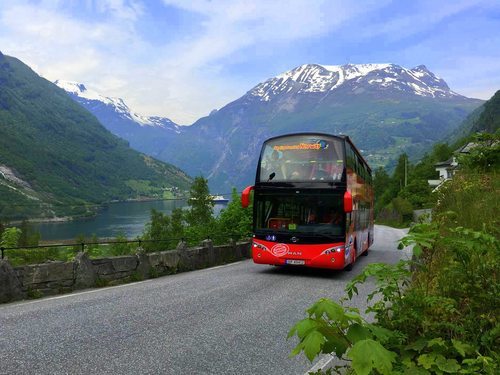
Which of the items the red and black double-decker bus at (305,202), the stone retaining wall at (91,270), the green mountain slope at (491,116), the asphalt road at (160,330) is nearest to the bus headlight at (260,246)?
the red and black double-decker bus at (305,202)

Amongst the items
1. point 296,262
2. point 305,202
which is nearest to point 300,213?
point 305,202

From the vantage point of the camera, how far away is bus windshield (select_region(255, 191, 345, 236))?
12695 millimetres

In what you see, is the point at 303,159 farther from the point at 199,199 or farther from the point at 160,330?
the point at 199,199

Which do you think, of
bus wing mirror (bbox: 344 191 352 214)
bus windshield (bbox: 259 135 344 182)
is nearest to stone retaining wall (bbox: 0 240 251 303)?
bus windshield (bbox: 259 135 344 182)

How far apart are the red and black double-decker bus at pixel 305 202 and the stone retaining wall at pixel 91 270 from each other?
268 centimetres

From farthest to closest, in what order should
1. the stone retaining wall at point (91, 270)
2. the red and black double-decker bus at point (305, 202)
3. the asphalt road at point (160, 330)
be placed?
1. the red and black double-decker bus at point (305, 202)
2. the stone retaining wall at point (91, 270)
3. the asphalt road at point (160, 330)

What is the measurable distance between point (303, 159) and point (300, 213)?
165cm

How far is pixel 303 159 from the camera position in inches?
525

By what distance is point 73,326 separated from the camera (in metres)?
6.83

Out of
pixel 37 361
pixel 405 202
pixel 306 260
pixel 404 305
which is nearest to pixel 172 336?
pixel 37 361

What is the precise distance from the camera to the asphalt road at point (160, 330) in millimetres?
5269

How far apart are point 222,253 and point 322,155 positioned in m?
6.25

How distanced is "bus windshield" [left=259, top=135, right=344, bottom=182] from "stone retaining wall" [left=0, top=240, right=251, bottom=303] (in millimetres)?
3849

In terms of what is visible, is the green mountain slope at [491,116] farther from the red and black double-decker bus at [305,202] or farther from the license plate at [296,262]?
the license plate at [296,262]
